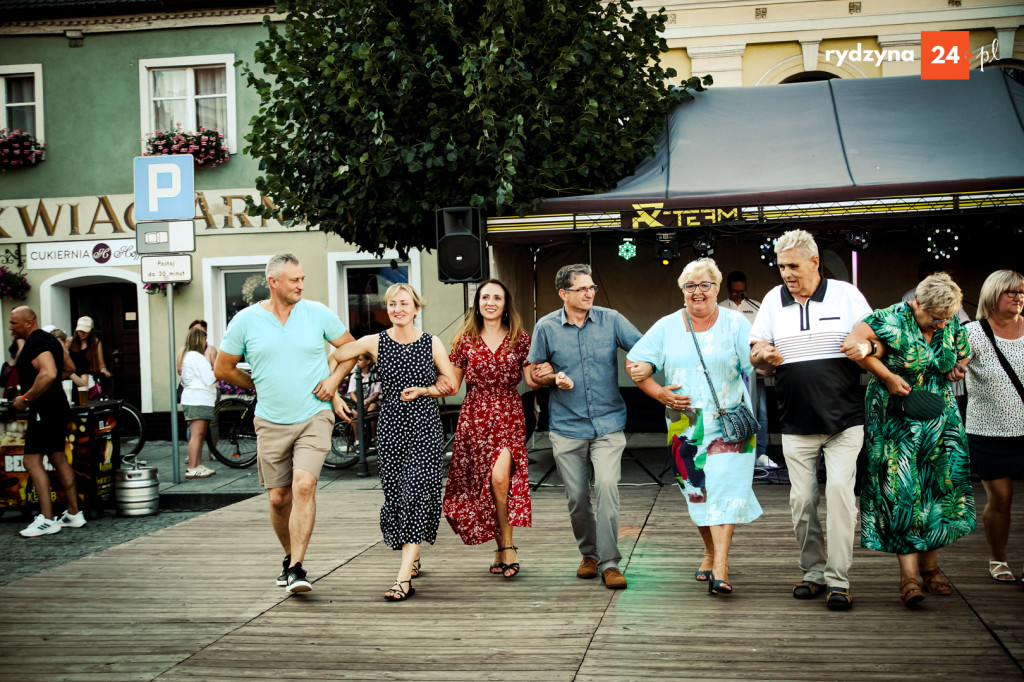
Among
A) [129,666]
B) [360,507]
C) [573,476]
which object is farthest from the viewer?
[360,507]

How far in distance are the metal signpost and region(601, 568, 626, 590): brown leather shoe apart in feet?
19.9

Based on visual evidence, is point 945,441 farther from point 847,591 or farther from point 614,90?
point 614,90

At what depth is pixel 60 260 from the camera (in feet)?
50.5

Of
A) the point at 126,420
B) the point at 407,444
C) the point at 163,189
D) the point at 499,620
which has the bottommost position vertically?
the point at 499,620

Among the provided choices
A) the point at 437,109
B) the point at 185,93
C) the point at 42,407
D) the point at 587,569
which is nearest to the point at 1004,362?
the point at 587,569

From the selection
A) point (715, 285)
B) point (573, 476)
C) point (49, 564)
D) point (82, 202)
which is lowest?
point (49, 564)

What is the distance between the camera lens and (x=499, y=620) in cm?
488

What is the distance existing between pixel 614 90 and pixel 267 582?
6404mm

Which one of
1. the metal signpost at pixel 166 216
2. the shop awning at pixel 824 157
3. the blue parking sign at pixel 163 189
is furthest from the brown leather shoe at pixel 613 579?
the blue parking sign at pixel 163 189

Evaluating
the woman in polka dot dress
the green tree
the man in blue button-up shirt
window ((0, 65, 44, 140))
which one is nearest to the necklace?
the man in blue button-up shirt

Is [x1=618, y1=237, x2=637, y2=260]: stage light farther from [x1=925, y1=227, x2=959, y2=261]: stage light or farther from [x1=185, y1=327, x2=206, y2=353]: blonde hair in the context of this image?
[x1=185, y1=327, x2=206, y2=353]: blonde hair

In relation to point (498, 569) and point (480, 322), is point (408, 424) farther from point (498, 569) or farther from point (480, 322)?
point (498, 569)

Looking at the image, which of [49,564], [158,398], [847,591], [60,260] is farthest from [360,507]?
[60,260]

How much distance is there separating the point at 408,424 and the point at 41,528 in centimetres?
486
